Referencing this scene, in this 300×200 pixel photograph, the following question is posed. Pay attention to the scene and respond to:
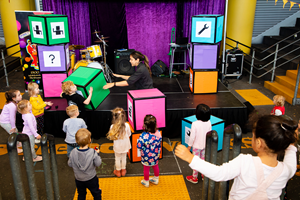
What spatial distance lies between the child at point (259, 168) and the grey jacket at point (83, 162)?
1.30 m

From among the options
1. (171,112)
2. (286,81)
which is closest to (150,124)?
(171,112)

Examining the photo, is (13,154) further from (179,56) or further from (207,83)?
(179,56)

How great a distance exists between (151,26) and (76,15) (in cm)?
225

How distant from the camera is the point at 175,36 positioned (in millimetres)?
7895

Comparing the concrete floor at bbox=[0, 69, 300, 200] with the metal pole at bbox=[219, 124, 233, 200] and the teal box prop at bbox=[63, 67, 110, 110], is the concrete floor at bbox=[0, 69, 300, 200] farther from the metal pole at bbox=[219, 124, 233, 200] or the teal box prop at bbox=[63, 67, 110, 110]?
the metal pole at bbox=[219, 124, 233, 200]

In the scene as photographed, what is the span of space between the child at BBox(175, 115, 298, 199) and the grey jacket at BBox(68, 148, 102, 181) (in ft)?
4.26

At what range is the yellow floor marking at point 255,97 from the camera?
5820mm

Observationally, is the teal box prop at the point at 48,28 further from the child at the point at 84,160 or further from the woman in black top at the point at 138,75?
the child at the point at 84,160

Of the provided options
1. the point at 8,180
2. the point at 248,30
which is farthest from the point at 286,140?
the point at 248,30

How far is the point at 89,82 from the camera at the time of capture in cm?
409

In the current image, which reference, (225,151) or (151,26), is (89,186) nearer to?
(225,151)

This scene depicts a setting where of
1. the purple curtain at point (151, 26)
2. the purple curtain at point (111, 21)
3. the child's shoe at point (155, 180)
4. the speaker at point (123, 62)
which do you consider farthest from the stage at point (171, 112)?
the purple curtain at point (151, 26)

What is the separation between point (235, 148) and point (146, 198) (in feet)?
5.94

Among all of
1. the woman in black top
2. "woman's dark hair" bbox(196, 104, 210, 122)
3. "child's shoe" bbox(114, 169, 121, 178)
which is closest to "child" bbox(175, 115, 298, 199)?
"woman's dark hair" bbox(196, 104, 210, 122)
